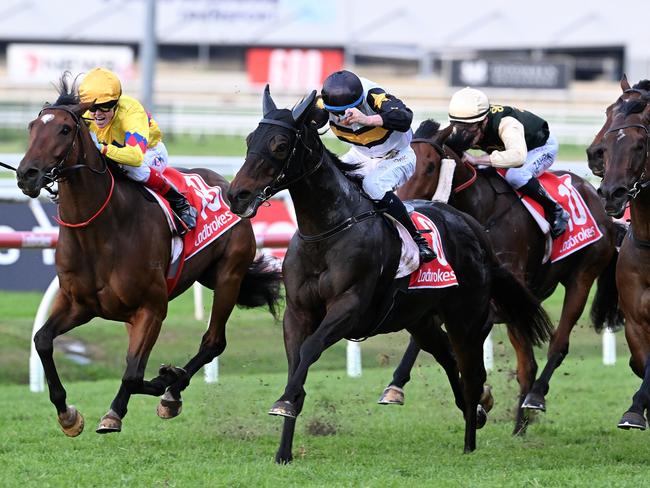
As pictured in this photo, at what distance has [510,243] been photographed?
7797 millimetres

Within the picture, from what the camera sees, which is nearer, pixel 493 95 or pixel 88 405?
pixel 88 405

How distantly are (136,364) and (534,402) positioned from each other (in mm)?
2285

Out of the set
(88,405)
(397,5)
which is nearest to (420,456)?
(88,405)

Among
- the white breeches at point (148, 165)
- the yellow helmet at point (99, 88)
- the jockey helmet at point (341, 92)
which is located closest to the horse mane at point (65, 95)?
the yellow helmet at point (99, 88)

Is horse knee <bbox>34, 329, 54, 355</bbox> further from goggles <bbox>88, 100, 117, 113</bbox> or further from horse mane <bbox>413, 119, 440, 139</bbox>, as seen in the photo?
horse mane <bbox>413, 119, 440, 139</bbox>

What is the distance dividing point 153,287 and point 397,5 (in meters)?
32.0

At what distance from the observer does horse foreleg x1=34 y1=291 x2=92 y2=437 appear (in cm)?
630

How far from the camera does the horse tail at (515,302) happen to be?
22.8ft

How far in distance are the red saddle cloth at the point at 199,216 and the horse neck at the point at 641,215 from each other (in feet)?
7.37

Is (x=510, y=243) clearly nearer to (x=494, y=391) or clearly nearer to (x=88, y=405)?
(x=494, y=391)

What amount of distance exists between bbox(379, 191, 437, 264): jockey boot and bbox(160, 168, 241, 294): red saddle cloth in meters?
1.26

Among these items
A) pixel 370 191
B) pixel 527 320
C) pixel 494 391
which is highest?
pixel 370 191

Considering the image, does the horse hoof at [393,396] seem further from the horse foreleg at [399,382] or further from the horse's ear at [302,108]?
the horse's ear at [302,108]

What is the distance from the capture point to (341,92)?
5.97 meters
